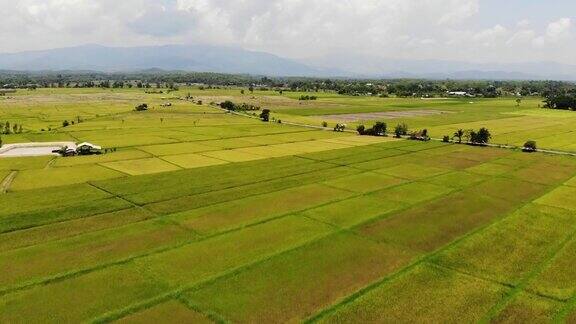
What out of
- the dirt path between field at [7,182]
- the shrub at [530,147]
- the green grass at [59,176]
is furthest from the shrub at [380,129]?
the dirt path between field at [7,182]

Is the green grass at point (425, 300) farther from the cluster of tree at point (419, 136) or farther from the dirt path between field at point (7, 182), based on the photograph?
the cluster of tree at point (419, 136)

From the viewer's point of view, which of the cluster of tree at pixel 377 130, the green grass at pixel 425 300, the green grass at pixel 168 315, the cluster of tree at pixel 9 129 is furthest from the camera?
the cluster of tree at pixel 377 130

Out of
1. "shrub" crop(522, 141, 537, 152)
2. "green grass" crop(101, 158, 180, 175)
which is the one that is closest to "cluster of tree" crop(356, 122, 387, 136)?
"shrub" crop(522, 141, 537, 152)

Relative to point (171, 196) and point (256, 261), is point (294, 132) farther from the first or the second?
point (256, 261)

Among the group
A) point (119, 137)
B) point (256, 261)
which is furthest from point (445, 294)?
point (119, 137)

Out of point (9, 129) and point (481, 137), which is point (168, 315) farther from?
point (9, 129)

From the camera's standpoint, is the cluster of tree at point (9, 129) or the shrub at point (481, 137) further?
the cluster of tree at point (9, 129)

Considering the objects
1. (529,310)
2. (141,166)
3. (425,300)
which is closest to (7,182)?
(141,166)
